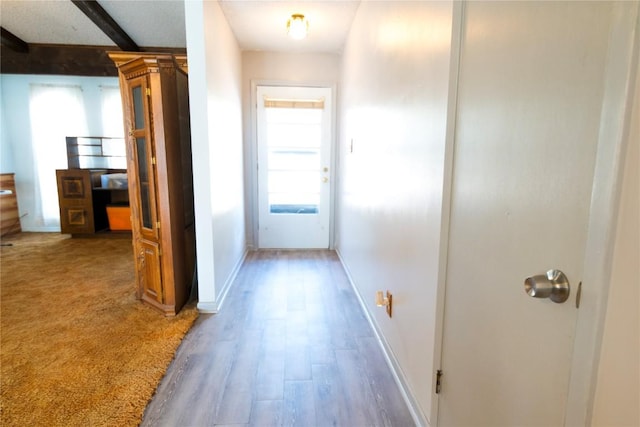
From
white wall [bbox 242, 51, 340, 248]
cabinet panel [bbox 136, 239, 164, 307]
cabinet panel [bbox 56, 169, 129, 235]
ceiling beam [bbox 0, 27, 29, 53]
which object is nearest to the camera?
cabinet panel [bbox 136, 239, 164, 307]

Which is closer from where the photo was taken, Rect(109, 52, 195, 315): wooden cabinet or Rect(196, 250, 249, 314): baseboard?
Rect(109, 52, 195, 315): wooden cabinet

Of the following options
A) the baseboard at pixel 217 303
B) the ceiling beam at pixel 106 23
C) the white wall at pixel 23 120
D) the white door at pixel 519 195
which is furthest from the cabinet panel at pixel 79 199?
the white door at pixel 519 195

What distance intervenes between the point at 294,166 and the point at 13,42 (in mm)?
3698

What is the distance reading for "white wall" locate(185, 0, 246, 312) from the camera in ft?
7.45

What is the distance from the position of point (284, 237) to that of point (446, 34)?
3.45m

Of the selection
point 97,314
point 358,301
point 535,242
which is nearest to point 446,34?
point 535,242

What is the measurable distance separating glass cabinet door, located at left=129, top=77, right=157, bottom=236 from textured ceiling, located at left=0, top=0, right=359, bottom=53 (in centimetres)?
113

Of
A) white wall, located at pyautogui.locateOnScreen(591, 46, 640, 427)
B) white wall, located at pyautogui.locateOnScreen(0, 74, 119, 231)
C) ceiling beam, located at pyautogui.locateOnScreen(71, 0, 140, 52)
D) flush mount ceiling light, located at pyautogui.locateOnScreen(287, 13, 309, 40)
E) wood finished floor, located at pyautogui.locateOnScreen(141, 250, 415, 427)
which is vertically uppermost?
ceiling beam, located at pyautogui.locateOnScreen(71, 0, 140, 52)

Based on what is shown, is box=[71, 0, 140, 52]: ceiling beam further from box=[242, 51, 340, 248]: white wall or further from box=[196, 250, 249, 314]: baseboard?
box=[196, 250, 249, 314]: baseboard

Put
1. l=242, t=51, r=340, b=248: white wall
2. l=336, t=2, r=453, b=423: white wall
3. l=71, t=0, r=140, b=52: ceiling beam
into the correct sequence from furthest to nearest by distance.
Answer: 1. l=242, t=51, r=340, b=248: white wall
2. l=71, t=0, r=140, b=52: ceiling beam
3. l=336, t=2, r=453, b=423: white wall

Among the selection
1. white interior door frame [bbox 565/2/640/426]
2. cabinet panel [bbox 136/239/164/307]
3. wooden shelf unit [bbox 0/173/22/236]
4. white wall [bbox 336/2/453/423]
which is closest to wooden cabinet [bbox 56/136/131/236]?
wooden shelf unit [bbox 0/173/22/236]

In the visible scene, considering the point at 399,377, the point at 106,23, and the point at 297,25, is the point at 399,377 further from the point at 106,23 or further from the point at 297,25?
the point at 106,23

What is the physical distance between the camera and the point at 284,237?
4.38 metres

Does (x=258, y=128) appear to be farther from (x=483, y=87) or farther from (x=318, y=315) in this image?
(x=483, y=87)
